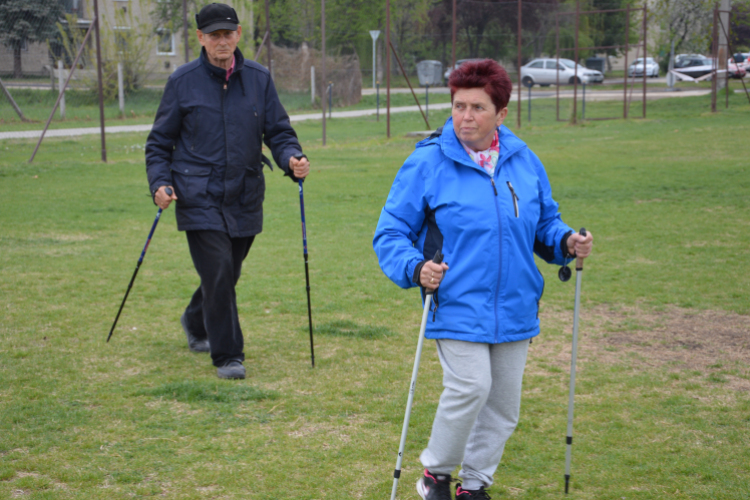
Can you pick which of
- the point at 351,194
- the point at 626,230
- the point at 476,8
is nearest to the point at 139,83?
the point at 476,8

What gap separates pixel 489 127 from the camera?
323 centimetres

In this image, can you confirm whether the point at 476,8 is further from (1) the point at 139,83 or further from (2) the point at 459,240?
(2) the point at 459,240

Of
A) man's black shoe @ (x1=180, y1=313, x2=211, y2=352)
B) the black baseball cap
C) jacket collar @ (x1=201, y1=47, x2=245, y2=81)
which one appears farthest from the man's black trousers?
the black baseball cap

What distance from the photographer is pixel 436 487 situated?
3.31m

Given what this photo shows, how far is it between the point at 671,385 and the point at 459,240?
246 cm

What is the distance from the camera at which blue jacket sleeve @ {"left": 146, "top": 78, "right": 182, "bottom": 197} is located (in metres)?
4.93

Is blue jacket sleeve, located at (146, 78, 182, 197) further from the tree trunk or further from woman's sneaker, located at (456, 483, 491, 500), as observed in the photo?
the tree trunk

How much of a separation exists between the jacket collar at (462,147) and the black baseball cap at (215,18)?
2.07 metres

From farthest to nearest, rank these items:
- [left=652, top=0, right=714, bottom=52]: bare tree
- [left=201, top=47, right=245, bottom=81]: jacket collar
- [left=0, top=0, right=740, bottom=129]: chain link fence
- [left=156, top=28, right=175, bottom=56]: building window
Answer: [left=652, top=0, right=714, bottom=52]: bare tree
[left=156, top=28, right=175, bottom=56]: building window
[left=0, top=0, right=740, bottom=129]: chain link fence
[left=201, top=47, right=245, bottom=81]: jacket collar

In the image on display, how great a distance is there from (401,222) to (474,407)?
81 cm

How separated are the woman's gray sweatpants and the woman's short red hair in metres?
1.02

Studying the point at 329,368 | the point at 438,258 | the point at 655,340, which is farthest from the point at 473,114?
the point at 655,340

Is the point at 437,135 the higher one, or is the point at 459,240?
the point at 437,135

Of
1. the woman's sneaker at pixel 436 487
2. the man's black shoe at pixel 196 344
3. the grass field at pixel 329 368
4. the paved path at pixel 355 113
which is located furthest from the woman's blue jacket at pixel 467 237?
the paved path at pixel 355 113
